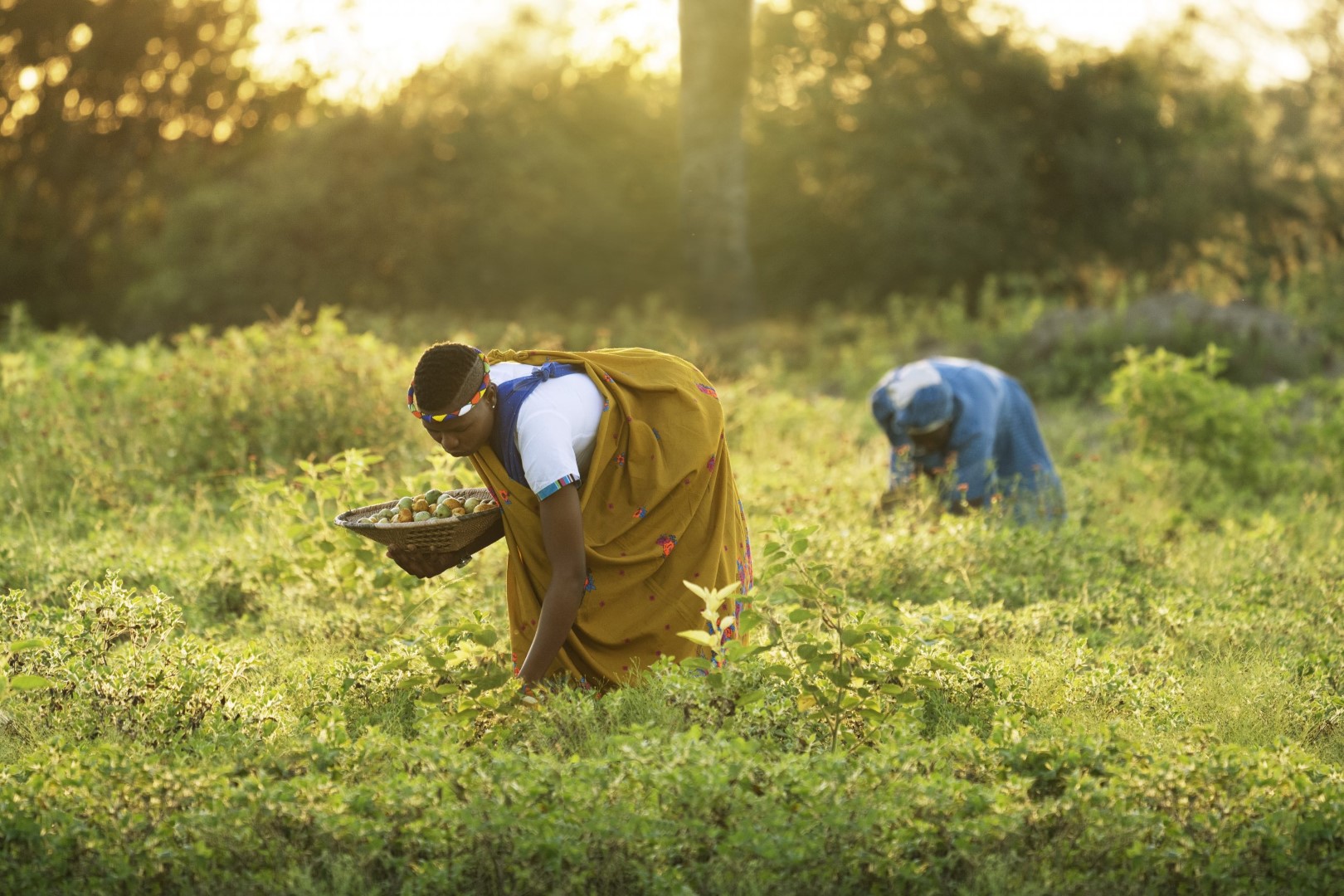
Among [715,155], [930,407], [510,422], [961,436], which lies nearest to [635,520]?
[510,422]

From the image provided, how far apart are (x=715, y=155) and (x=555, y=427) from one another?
486 inches

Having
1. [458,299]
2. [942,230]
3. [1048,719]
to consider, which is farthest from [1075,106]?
[1048,719]

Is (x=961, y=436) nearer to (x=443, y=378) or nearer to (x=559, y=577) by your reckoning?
(x=559, y=577)

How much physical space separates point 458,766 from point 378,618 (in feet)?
6.40

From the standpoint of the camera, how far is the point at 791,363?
47.9ft

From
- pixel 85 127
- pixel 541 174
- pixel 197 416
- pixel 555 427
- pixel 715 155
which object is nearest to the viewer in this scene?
pixel 555 427

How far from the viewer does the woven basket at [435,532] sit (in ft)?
12.9

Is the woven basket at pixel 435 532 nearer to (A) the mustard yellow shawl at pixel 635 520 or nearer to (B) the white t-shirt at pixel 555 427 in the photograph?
(A) the mustard yellow shawl at pixel 635 520

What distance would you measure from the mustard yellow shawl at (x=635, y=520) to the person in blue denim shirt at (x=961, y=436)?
2478 mm

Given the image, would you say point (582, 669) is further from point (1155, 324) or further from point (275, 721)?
point (1155, 324)

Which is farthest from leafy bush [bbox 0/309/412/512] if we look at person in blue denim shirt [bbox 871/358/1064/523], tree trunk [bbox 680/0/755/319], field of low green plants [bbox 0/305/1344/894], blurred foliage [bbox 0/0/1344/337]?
blurred foliage [bbox 0/0/1344/337]

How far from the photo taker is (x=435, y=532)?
3.95m

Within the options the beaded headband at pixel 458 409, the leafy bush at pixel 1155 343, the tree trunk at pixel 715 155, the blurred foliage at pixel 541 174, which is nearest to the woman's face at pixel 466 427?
the beaded headband at pixel 458 409

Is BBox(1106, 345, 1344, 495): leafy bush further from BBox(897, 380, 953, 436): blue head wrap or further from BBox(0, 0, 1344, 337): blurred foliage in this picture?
BBox(0, 0, 1344, 337): blurred foliage
